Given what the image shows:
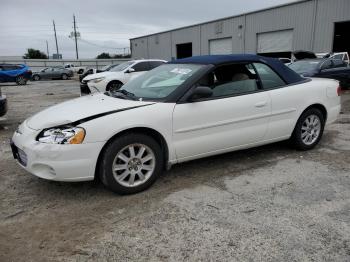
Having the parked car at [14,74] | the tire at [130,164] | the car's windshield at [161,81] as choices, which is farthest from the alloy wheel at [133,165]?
the parked car at [14,74]

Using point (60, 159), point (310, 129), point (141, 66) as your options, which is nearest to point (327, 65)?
point (141, 66)

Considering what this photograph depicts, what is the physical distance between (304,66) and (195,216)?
11166 mm

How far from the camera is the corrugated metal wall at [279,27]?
72.8ft

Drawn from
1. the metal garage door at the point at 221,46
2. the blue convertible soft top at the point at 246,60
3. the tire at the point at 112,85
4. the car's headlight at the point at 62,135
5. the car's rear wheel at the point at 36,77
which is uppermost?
the metal garage door at the point at 221,46

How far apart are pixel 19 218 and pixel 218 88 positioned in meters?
2.69

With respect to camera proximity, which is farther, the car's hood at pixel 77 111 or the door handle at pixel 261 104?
the door handle at pixel 261 104

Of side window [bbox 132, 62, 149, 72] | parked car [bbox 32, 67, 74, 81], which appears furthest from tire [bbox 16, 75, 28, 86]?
side window [bbox 132, 62, 149, 72]

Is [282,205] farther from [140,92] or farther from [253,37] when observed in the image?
[253,37]

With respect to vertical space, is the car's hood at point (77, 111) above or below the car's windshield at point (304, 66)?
below

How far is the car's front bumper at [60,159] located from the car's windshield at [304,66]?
1059 cm

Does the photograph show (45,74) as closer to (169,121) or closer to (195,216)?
(169,121)

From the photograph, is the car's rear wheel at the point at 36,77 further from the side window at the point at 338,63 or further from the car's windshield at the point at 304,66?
the side window at the point at 338,63

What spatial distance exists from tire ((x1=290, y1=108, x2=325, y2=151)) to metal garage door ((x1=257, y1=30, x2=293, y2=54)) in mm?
22008

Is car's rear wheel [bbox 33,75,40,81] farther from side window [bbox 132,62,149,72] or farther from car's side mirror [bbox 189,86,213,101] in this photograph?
car's side mirror [bbox 189,86,213,101]
